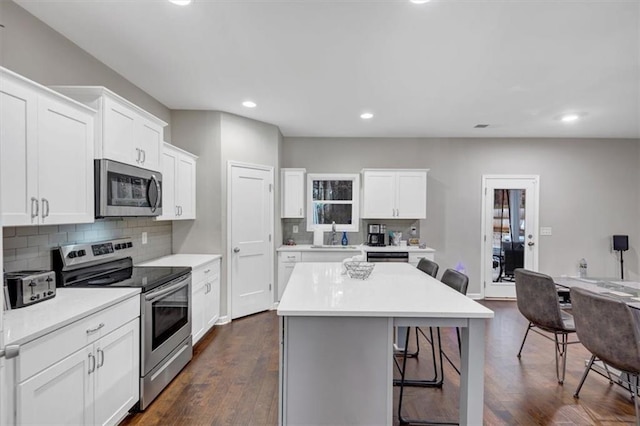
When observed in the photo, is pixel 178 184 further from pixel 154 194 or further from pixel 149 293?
pixel 149 293

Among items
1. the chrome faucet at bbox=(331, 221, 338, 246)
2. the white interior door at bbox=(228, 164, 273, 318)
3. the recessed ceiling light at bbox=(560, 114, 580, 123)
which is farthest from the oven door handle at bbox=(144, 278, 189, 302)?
the recessed ceiling light at bbox=(560, 114, 580, 123)

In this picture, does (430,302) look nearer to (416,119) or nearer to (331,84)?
(331,84)

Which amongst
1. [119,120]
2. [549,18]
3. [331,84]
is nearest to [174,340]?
[119,120]

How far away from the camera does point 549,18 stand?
2.07 metres

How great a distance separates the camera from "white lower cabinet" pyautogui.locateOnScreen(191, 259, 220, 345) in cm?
320

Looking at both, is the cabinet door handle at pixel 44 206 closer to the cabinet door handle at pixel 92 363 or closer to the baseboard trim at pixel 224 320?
the cabinet door handle at pixel 92 363

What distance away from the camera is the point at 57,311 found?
1.65 meters

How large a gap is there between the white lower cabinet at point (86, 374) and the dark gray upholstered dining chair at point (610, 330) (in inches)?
121

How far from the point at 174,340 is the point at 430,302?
2.10 m

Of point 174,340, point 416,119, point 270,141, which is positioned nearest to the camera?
point 174,340

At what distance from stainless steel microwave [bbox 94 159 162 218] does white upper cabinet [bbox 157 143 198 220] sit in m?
0.33

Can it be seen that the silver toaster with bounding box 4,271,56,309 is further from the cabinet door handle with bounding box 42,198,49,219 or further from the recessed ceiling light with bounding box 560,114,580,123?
the recessed ceiling light with bounding box 560,114,580,123

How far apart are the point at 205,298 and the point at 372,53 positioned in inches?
115

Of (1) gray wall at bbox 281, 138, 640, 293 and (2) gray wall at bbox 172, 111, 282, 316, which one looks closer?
(2) gray wall at bbox 172, 111, 282, 316
